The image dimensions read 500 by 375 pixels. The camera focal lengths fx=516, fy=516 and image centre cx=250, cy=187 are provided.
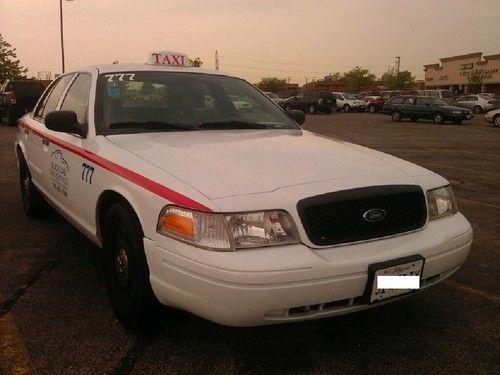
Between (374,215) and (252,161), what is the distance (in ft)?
2.39

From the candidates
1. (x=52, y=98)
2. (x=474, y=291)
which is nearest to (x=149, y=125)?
(x=52, y=98)

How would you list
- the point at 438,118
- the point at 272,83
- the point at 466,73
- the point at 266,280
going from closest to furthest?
the point at 266,280, the point at 438,118, the point at 466,73, the point at 272,83

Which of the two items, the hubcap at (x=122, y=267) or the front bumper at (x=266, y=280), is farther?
the hubcap at (x=122, y=267)

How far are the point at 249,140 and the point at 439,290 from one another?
1.76 meters

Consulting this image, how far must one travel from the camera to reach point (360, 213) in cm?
258

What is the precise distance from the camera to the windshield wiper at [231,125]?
381 cm

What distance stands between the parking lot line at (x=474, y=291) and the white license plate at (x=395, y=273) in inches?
47.5

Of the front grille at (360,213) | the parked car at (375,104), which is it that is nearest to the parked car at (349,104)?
the parked car at (375,104)

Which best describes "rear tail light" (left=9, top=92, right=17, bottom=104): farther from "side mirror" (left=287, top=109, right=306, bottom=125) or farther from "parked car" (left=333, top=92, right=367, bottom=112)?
"parked car" (left=333, top=92, right=367, bottom=112)

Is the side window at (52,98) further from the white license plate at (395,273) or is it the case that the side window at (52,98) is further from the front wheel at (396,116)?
the front wheel at (396,116)

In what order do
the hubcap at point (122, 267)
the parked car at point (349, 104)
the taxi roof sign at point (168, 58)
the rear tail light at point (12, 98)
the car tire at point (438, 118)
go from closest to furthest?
the hubcap at point (122, 267) → the taxi roof sign at point (168, 58) → the rear tail light at point (12, 98) → the car tire at point (438, 118) → the parked car at point (349, 104)

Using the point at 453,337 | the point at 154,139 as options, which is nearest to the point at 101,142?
the point at 154,139

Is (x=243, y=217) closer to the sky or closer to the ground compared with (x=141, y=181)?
closer to the ground

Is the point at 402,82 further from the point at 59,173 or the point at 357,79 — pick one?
the point at 59,173
